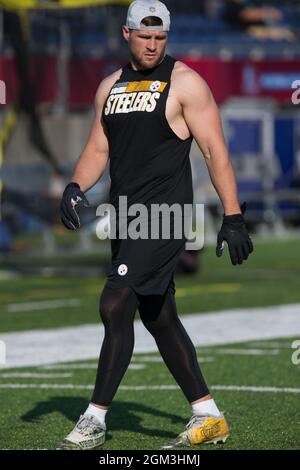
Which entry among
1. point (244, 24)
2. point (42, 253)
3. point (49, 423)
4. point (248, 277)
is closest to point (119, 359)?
point (49, 423)

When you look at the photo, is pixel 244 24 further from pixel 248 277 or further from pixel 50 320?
pixel 50 320

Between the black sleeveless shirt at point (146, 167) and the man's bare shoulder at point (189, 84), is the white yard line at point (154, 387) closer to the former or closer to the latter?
the black sleeveless shirt at point (146, 167)

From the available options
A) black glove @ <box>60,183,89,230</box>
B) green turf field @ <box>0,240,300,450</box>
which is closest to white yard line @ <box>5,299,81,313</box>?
green turf field @ <box>0,240,300,450</box>

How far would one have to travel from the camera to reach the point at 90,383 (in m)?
9.30

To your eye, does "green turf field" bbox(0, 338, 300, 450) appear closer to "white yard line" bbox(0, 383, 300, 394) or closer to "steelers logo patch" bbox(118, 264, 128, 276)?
"white yard line" bbox(0, 383, 300, 394)

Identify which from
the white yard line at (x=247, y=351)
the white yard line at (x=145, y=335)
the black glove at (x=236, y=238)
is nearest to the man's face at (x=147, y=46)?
the black glove at (x=236, y=238)

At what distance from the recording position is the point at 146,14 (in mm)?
6902

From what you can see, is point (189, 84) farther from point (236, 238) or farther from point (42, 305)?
point (42, 305)

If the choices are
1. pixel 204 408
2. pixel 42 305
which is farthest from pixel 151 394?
pixel 42 305

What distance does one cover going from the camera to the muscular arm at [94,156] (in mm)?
7184

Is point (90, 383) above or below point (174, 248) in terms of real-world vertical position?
below

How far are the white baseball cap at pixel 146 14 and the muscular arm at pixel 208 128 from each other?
0.25 metres

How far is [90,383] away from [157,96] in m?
2.91

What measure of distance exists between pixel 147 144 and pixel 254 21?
28899 mm
